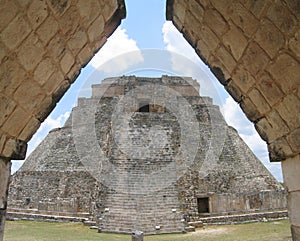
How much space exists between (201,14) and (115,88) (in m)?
21.6

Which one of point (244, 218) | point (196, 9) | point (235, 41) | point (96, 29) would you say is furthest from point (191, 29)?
point (244, 218)

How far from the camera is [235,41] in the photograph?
8.95ft

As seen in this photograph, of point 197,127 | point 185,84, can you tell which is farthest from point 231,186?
point 185,84

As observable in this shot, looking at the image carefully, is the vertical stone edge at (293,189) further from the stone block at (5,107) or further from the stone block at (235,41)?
the stone block at (5,107)

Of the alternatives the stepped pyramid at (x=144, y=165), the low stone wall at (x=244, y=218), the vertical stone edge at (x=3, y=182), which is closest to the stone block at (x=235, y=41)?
the vertical stone edge at (x=3, y=182)

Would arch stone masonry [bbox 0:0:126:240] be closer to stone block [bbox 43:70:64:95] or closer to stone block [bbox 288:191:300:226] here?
stone block [bbox 43:70:64:95]

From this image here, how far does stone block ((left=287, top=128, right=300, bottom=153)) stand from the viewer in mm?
2541

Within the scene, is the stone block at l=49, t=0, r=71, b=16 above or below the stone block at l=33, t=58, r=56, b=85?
above

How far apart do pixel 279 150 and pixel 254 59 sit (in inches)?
34.8

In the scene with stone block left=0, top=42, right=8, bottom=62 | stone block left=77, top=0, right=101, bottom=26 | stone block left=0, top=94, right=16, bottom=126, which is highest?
stone block left=77, top=0, right=101, bottom=26

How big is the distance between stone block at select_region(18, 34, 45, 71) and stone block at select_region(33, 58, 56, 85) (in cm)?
6

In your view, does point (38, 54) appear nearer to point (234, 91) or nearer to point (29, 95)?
point (29, 95)

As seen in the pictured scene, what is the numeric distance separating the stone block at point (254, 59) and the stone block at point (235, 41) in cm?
6

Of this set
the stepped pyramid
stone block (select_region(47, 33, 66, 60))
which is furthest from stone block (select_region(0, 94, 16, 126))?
the stepped pyramid
